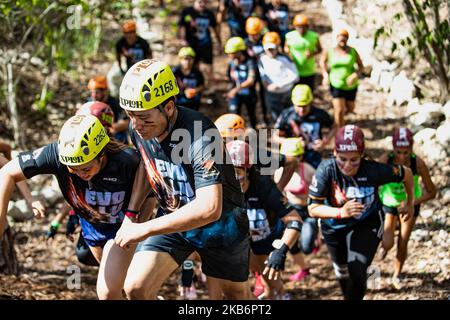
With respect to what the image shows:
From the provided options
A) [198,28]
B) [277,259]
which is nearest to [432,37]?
[198,28]

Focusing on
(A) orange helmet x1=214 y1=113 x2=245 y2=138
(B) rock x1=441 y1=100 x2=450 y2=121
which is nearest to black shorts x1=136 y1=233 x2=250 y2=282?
(A) orange helmet x1=214 y1=113 x2=245 y2=138

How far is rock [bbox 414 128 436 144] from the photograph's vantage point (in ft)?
34.3

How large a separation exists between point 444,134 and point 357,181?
375 cm

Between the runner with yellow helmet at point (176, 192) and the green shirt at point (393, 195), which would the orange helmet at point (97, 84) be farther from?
the runner with yellow helmet at point (176, 192)

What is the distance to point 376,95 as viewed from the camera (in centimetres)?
1264

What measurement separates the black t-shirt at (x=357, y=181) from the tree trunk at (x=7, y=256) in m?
3.08

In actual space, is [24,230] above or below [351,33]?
below

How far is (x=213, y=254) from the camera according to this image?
219 inches

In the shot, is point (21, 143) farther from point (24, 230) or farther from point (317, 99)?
point (317, 99)

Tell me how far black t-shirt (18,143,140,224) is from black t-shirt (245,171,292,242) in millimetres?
1204

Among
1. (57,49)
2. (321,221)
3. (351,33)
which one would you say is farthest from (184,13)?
(321,221)

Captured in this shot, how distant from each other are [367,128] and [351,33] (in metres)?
2.55

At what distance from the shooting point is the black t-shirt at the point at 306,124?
31.3ft

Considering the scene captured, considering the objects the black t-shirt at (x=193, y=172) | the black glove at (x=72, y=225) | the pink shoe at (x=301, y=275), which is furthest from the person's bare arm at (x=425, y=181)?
the black glove at (x=72, y=225)
